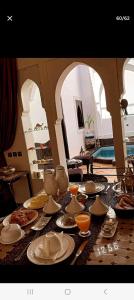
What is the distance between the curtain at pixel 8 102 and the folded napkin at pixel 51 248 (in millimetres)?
2531

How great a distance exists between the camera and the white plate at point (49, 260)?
0.99 m

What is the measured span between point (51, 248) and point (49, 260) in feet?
0.17

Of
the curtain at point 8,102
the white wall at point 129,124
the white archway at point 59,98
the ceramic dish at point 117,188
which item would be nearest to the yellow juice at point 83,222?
the ceramic dish at point 117,188

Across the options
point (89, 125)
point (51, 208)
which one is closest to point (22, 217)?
point (51, 208)

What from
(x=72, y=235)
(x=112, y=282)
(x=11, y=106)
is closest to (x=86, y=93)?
(x=11, y=106)

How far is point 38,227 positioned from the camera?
1312mm

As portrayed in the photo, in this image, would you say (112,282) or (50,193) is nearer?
(112,282)

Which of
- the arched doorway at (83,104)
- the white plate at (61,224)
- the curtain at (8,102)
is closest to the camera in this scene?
the white plate at (61,224)

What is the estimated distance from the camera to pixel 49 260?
1.00 meters

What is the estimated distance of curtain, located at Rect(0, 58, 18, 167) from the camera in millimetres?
3207

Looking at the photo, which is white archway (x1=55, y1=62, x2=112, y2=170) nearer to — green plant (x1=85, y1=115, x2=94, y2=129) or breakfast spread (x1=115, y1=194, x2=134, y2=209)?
breakfast spread (x1=115, y1=194, x2=134, y2=209)

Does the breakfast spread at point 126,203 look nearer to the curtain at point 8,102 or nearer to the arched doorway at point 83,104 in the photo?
the curtain at point 8,102

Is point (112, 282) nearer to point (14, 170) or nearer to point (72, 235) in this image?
point (72, 235)
